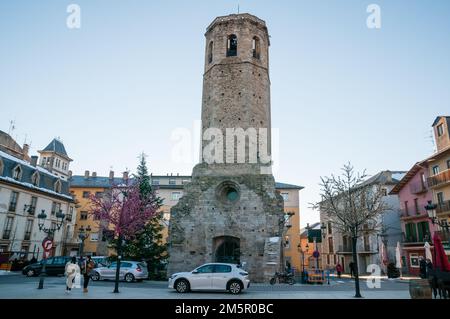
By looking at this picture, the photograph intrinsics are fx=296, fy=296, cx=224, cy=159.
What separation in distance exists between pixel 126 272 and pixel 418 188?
1109 inches

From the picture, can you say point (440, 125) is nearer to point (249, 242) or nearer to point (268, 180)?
point (268, 180)

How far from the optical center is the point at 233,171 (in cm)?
2142

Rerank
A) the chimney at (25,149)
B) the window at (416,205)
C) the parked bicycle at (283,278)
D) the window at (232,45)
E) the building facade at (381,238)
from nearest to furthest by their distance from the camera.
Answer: the parked bicycle at (283,278) → the window at (232,45) → the window at (416,205) → the building facade at (381,238) → the chimney at (25,149)

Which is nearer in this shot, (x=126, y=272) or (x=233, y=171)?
(x=126, y=272)

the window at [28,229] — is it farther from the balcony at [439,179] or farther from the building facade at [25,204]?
the balcony at [439,179]

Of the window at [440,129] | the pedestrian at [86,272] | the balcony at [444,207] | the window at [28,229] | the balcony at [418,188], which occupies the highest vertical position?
the window at [440,129]

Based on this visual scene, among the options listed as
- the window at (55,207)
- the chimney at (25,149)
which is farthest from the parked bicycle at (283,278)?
the chimney at (25,149)

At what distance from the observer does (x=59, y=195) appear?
37062 millimetres

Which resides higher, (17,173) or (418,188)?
(17,173)

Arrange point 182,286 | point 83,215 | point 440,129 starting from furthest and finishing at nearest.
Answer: point 83,215
point 440,129
point 182,286

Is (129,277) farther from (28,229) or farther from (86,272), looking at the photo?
(28,229)

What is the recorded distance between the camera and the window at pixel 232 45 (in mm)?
24231

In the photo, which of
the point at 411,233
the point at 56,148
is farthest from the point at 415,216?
the point at 56,148
